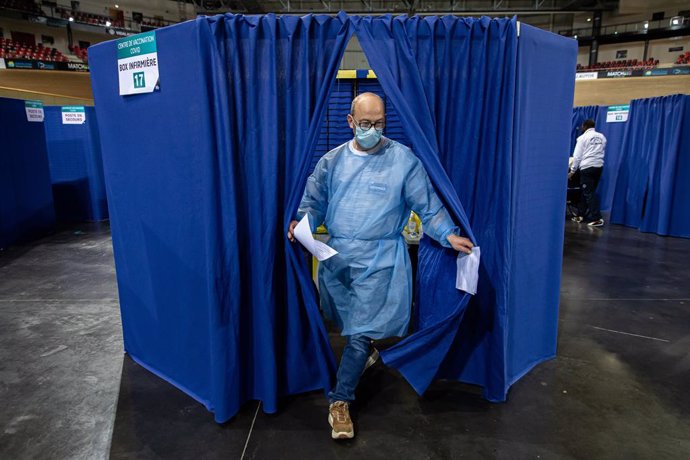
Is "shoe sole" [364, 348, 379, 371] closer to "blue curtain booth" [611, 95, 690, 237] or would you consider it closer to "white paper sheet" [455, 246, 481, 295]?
"white paper sheet" [455, 246, 481, 295]

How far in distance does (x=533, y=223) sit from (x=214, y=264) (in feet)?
5.34

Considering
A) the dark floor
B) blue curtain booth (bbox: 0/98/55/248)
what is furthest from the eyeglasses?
blue curtain booth (bbox: 0/98/55/248)

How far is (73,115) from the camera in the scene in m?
6.84

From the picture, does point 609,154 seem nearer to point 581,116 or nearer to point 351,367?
point 581,116

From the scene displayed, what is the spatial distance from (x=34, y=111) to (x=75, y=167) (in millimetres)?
1153

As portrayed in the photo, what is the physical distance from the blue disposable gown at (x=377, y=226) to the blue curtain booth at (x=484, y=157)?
0.10m

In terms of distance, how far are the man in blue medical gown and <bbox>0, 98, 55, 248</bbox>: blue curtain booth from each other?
545cm

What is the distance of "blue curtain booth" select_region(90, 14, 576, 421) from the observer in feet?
6.41

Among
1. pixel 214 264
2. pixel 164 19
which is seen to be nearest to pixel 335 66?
pixel 214 264

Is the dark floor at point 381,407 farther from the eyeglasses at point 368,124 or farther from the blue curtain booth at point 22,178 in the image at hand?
the blue curtain booth at point 22,178

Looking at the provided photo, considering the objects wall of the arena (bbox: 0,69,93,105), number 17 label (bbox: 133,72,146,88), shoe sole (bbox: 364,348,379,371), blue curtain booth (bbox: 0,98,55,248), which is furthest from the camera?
wall of the arena (bbox: 0,69,93,105)

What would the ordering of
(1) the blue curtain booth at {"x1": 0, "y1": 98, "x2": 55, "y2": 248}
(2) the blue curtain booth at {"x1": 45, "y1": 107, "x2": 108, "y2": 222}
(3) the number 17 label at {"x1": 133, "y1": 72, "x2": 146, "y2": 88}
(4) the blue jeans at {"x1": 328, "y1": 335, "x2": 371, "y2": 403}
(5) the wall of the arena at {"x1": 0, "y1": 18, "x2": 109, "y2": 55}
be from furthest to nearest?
(5) the wall of the arena at {"x1": 0, "y1": 18, "x2": 109, "y2": 55} < (2) the blue curtain booth at {"x1": 45, "y1": 107, "x2": 108, "y2": 222} < (1) the blue curtain booth at {"x1": 0, "y1": 98, "x2": 55, "y2": 248} < (3) the number 17 label at {"x1": 133, "y1": 72, "x2": 146, "y2": 88} < (4) the blue jeans at {"x1": 328, "y1": 335, "x2": 371, "y2": 403}

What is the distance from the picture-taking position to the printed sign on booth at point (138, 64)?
2.10m

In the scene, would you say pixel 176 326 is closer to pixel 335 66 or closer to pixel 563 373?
pixel 335 66
